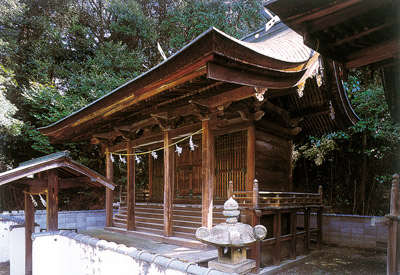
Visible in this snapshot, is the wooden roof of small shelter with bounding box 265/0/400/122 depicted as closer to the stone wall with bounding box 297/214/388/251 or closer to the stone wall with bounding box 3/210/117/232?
the stone wall with bounding box 297/214/388/251

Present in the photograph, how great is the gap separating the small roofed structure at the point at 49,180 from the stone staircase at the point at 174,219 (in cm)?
236

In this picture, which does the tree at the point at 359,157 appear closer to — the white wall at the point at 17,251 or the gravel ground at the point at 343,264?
the gravel ground at the point at 343,264

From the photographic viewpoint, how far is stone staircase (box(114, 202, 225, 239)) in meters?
7.33

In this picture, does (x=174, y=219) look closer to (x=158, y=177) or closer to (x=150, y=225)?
(x=150, y=225)

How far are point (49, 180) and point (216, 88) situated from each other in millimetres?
4079

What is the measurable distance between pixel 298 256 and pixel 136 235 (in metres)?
4.81

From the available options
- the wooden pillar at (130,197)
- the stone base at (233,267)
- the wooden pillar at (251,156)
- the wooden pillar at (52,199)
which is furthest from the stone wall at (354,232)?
the wooden pillar at (52,199)

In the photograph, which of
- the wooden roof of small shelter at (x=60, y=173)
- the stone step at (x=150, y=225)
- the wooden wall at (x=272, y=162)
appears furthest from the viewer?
the stone step at (x=150, y=225)

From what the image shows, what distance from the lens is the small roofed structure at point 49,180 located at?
5.37 m

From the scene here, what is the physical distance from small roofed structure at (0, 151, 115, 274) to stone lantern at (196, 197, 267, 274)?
3.98 metres

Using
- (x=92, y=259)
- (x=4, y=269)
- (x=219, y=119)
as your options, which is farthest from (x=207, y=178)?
(x=4, y=269)

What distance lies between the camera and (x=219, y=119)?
6.58 metres

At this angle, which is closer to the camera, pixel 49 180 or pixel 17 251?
pixel 49 180

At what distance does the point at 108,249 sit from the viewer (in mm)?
4672
